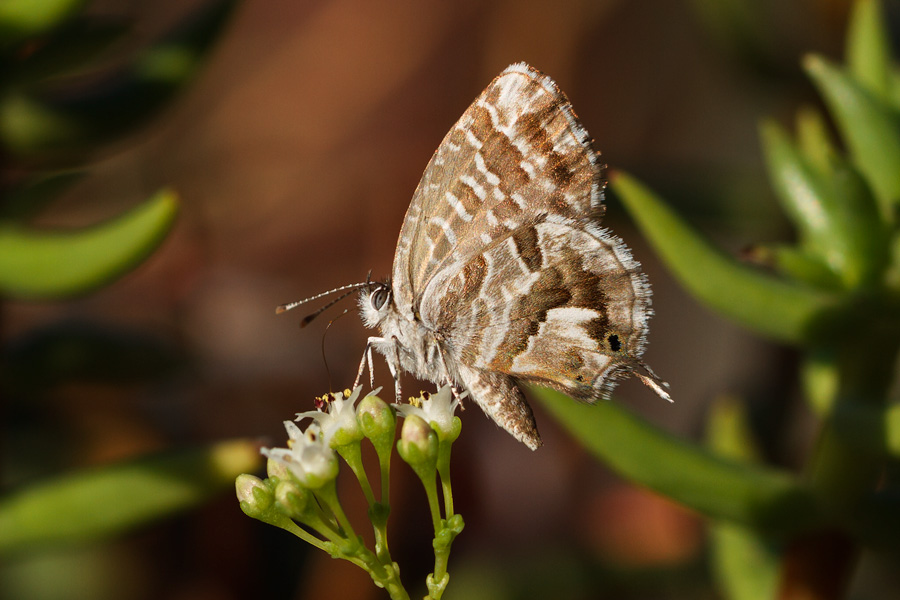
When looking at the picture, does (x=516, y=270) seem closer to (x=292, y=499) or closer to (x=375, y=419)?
(x=375, y=419)

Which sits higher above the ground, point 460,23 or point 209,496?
point 460,23

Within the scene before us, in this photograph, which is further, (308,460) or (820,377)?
(820,377)

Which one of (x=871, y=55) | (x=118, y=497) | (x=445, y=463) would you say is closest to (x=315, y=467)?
(x=445, y=463)

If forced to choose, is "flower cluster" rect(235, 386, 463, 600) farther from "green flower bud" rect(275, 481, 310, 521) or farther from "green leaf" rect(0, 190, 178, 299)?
"green leaf" rect(0, 190, 178, 299)

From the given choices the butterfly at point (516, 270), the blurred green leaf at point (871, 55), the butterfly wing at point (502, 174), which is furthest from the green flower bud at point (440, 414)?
the blurred green leaf at point (871, 55)

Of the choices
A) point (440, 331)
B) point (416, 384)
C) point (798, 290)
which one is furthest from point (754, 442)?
point (416, 384)

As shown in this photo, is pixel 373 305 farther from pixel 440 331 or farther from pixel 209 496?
pixel 209 496
